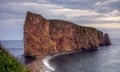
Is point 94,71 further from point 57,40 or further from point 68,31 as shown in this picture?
point 68,31

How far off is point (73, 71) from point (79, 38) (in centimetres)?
11885

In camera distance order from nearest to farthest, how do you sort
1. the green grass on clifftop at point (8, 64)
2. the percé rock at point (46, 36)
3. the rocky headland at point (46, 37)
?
the green grass on clifftop at point (8, 64) < the rocky headland at point (46, 37) < the percé rock at point (46, 36)

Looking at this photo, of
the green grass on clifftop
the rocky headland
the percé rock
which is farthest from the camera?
the percé rock

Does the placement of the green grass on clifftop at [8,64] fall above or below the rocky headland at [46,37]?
above

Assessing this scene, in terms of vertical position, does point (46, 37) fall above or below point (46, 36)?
below

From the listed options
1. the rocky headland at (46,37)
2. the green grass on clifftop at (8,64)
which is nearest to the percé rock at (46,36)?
the rocky headland at (46,37)

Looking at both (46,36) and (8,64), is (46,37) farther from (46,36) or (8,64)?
(8,64)

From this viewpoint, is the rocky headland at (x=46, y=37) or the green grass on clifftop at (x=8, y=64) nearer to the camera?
the green grass on clifftop at (x=8, y=64)

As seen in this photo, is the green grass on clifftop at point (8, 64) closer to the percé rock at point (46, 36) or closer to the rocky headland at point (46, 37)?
the rocky headland at point (46, 37)

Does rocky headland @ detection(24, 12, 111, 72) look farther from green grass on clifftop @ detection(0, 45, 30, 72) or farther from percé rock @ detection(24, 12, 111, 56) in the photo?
green grass on clifftop @ detection(0, 45, 30, 72)

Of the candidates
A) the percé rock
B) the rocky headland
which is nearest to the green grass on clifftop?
the rocky headland

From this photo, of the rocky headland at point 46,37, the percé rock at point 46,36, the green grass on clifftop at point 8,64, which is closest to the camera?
the green grass on clifftop at point 8,64

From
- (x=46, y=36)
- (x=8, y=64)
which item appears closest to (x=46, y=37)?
(x=46, y=36)

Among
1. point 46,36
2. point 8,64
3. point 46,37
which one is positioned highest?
point 8,64
